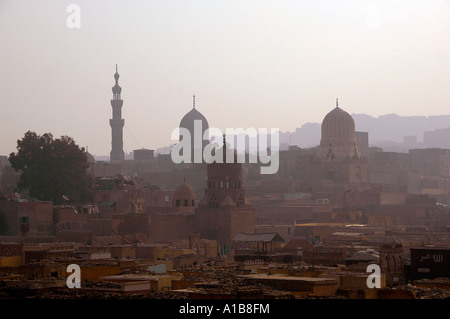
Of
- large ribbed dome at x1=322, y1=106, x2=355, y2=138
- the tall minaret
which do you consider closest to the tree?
large ribbed dome at x1=322, y1=106, x2=355, y2=138

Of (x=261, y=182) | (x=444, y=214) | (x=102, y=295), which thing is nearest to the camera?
(x=102, y=295)

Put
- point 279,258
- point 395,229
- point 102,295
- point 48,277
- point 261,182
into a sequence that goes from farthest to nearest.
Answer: point 261,182, point 395,229, point 279,258, point 48,277, point 102,295

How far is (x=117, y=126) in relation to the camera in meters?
97.3

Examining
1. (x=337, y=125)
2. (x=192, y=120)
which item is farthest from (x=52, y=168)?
(x=337, y=125)

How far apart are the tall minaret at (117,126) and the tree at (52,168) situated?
3161cm

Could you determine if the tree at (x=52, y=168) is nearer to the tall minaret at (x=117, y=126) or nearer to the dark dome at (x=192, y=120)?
the dark dome at (x=192, y=120)

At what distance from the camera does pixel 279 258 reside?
38812 millimetres

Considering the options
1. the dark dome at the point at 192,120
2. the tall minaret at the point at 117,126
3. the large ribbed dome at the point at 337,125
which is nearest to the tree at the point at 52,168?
the dark dome at the point at 192,120

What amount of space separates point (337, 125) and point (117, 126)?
21.4 metres

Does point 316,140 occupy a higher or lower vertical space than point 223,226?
higher

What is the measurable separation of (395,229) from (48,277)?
30.7m
